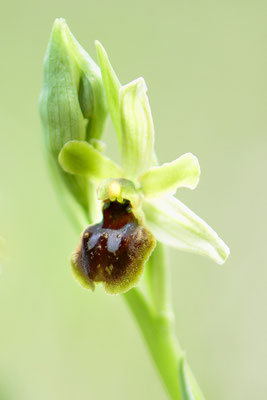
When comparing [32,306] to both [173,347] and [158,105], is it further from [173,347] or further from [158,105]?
[173,347]

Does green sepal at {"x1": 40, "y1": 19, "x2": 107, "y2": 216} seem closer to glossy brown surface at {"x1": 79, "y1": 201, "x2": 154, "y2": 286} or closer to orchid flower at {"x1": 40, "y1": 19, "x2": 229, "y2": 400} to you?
orchid flower at {"x1": 40, "y1": 19, "x2": 229, "y2": 400}

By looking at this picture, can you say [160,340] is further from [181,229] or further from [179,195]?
[179,195]

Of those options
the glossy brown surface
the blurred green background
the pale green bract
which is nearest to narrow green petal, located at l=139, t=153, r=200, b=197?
the pale green bract

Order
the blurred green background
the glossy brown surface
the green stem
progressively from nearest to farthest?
the glossy brown surface
the green stem
the blurred green background

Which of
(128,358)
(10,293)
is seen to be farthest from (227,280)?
(10,293)

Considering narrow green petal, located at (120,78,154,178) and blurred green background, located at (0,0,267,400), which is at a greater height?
blurred green background, located at (0,0,267,400)

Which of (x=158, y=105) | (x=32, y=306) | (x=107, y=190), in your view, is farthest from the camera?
(x=158, y=105)
